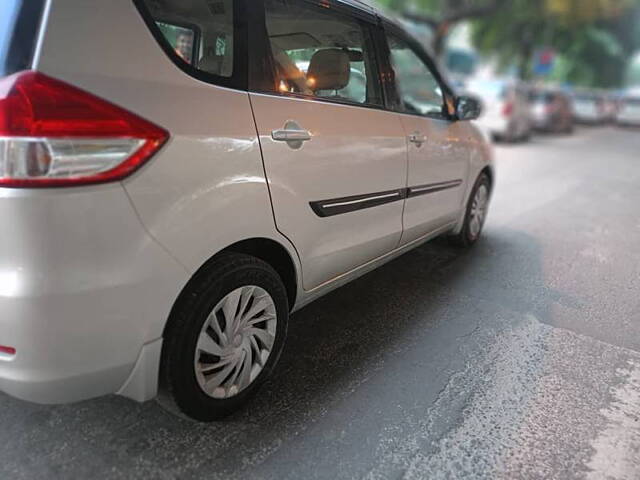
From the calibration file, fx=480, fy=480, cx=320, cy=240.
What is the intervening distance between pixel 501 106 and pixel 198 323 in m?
12.2

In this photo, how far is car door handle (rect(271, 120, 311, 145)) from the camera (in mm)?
1933

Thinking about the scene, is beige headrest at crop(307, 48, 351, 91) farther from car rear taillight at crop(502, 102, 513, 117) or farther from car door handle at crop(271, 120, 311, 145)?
car rear taillight at crop(502, 102, 513, 117)

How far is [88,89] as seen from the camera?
1.41 metres

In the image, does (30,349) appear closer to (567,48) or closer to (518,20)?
(518,20)

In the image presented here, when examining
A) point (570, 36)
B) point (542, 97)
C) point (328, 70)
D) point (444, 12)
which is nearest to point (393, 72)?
point (328, 70)

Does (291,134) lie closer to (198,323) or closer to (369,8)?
(198,323)

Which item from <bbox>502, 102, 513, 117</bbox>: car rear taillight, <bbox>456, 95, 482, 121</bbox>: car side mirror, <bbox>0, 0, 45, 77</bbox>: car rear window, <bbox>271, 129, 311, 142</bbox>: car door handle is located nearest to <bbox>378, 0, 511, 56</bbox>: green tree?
<bbox>502, 102, 513, 117</bbox>: car rear taillight

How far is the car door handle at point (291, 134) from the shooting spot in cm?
193

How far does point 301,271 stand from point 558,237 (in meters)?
3.51

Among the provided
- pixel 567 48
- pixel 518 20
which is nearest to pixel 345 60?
pixel 518 20

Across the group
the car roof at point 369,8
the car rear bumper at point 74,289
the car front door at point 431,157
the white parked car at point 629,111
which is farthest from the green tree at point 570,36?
the car rear bumper at point 74,289

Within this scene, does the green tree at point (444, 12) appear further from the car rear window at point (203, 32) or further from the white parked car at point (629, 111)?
the car rear window at point (203, 32)

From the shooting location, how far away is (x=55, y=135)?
1.36 metres

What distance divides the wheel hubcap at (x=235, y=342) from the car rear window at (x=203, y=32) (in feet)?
2.86
